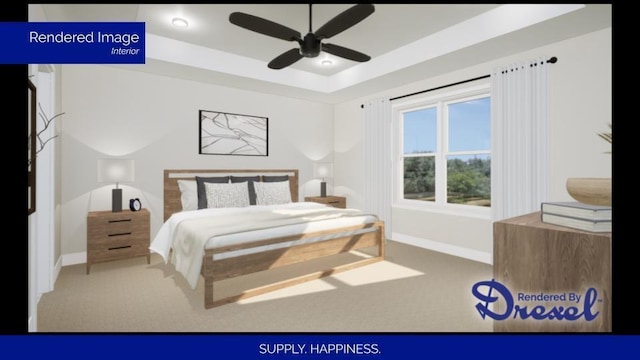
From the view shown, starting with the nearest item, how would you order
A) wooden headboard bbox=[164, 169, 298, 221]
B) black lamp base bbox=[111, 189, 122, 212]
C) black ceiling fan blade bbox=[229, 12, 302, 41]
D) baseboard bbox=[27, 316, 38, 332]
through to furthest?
baseboard bbox=[27, 316, 38, 332]
black ceiling fan blade bbox=[229, 12, 302, 41]
black lamp base bbox=[111, 189, 122, 212]
wooden headboard bbox=[164, 169, 298, 221]

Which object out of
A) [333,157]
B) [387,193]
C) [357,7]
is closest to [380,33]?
[357,7]

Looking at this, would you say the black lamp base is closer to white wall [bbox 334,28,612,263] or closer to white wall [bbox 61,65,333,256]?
white wall [bbox 61,65,333,256]

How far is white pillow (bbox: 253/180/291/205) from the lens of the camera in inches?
180

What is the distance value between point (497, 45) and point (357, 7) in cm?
198

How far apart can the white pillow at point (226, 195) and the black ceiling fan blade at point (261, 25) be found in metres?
2.30

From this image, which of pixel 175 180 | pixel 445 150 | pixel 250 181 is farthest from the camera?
pixel 250 181

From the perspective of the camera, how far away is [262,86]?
188 inches

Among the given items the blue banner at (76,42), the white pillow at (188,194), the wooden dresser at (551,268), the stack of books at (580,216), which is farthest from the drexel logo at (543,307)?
the white pillow at (188,194)

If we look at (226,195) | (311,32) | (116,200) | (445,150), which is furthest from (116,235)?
(445,150)

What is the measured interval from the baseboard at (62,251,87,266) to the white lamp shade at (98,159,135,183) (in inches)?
39.6

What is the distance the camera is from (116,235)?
354 cm

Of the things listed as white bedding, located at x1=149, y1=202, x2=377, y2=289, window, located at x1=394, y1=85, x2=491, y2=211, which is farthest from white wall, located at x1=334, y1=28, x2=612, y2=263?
white bedding, located at x1=149, y1=202, x2=377, y2=289

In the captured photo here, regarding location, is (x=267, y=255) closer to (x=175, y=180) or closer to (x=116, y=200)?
(x=116, y=200)

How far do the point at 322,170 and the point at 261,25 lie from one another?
333 centimetres
